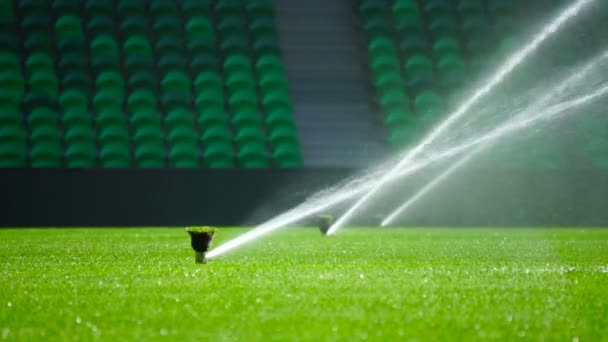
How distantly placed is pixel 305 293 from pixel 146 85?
14288 mm

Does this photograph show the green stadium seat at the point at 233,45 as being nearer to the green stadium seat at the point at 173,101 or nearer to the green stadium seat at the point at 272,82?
the green stadium seat at the point at 272,82

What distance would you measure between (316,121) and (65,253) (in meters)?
10.8

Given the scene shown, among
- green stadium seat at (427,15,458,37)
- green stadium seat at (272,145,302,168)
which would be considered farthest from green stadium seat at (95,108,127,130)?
green stadium seat at (427,15,458,37)

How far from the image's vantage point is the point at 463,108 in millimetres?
20766

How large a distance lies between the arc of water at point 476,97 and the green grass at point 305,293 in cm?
657

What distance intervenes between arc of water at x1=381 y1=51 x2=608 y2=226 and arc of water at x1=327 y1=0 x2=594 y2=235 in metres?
0.63

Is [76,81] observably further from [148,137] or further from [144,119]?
[148,137]

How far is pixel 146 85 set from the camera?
64.3ft

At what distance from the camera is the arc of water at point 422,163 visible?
15.7 metres

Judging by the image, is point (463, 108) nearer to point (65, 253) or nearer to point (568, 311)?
point (65, 253)

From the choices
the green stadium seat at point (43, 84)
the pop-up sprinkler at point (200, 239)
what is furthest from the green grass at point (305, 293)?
the green stadium seat at point (43, 84)

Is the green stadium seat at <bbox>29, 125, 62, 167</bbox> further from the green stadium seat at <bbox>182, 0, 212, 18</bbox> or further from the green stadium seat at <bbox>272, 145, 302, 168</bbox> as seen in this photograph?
the green stadium seat at <bbox>182, 0, 212, 18</bbox>

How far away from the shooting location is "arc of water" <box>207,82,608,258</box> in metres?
15.7

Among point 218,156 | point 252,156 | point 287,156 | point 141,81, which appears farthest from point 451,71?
point 141,81
